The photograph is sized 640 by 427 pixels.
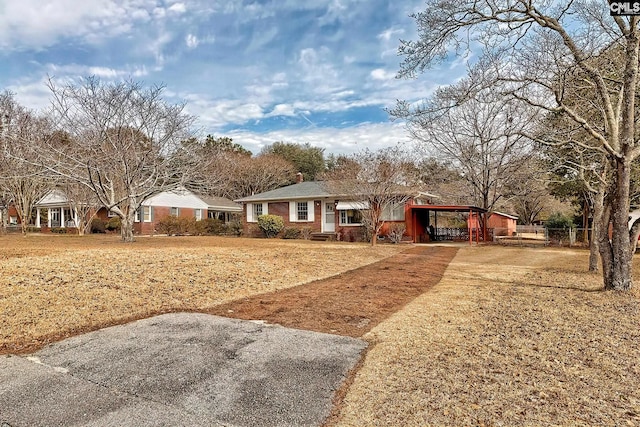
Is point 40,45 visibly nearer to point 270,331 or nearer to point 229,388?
point 270,331

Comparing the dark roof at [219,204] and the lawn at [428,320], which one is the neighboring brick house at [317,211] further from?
the lawn at [428,320]

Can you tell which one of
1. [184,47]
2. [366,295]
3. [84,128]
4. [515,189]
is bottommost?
[366,295]

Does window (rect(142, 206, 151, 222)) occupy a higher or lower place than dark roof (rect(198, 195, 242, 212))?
lower

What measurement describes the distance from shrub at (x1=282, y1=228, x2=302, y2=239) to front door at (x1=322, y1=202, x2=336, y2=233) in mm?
1588

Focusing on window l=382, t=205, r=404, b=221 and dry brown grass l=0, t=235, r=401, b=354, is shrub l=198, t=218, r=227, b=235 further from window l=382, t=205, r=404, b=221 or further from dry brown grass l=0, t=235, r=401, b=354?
dry brown grass l=0, t=235, r=401, b=354

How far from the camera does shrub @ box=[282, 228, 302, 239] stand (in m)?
23.5

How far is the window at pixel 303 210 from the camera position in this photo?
78.6ft

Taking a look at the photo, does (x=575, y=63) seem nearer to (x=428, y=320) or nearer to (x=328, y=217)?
(x=428, y=320)

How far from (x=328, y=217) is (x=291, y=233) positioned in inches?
97.7

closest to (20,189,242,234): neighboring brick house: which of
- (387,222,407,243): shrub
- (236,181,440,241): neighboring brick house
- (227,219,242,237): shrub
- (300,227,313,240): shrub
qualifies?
(227,219,242,237): shrub

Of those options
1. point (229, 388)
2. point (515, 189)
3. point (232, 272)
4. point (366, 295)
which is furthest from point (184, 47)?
point (515, 189)

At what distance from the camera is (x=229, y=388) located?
3404 mm

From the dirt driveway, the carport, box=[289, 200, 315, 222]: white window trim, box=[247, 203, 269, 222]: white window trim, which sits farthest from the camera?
box=[247, 203, 269, 222]: white window trim

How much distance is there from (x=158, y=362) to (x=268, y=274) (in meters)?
5.70
